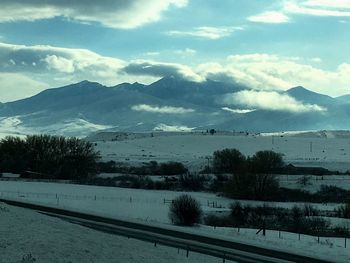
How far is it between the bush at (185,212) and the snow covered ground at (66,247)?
2198 cm

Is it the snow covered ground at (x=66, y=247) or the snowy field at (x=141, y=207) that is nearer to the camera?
the snow covered ground at (x=66, y=247)

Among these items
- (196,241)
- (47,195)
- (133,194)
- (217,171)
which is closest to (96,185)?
(133,194)

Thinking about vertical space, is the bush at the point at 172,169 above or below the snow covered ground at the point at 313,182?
above

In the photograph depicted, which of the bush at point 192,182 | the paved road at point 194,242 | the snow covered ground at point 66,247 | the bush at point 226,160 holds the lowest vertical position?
the paved road at point 194,242

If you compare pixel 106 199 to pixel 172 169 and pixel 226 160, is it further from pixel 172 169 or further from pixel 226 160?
pixel 226 160

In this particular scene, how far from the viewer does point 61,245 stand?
2111 centimetres

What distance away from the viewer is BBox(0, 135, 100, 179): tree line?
112 meters

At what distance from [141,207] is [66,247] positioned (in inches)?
1902

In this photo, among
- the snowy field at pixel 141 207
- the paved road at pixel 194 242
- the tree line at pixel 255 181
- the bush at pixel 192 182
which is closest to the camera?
the paved road at pixel 194 242

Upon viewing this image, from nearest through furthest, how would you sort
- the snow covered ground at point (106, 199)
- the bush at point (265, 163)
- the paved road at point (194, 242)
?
the paved road at point (194, 242) < the snow covered ground at point (106, 199) < the bush at point (265, 163)

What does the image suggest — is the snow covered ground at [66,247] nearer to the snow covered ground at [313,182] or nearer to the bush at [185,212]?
the bush at [185,212]

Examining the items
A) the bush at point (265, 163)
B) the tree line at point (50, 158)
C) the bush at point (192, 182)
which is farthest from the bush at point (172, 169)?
the bush at point (265, 163)

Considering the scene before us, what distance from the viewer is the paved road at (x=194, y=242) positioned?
30305 mm

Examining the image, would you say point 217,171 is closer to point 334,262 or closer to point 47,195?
point 47,195
